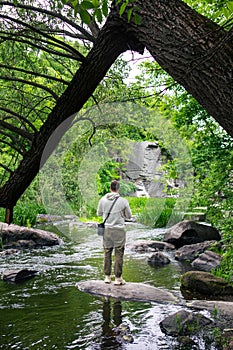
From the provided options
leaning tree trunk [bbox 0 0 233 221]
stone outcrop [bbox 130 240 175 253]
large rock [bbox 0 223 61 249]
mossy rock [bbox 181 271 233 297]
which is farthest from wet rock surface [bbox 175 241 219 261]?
leaning tree trunk [bbox 0 0 233 221]

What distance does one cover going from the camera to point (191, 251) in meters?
8.41

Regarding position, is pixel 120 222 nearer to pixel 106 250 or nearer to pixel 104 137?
pixel 106 250

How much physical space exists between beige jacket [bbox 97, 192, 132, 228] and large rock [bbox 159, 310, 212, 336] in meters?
1.49

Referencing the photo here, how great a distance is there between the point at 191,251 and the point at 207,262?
1.08 meters

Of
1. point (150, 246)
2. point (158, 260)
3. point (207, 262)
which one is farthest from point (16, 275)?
point (150, 246)

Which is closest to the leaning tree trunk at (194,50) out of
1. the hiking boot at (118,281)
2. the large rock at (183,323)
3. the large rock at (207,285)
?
the large rock at (183,323)

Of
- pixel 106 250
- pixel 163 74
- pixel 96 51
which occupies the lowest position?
pixel 106 250

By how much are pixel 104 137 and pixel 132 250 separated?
3563 millimetres

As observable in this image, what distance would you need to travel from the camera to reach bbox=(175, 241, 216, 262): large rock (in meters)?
8.25

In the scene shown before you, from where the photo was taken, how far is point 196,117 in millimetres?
7633

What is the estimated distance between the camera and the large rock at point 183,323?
4.16m

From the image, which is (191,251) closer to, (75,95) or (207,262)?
(207,262)

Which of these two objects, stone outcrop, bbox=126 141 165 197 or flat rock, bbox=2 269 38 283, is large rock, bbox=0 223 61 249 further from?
flat rock, bbox=2 269 38 283

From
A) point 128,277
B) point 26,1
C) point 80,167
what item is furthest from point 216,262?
point 26,1
